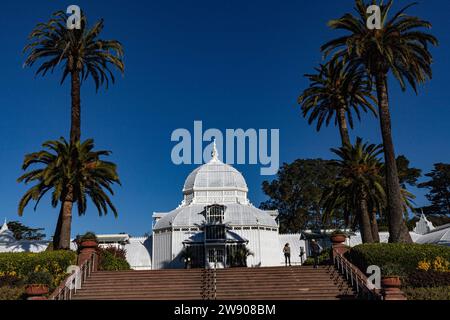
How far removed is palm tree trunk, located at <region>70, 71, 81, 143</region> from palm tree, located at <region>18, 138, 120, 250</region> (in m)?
1.58

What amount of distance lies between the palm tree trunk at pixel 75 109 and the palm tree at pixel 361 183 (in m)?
16.7

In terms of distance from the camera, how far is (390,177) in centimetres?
2617

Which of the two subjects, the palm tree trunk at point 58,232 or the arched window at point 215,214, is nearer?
the palm tree trunk at point 58,232

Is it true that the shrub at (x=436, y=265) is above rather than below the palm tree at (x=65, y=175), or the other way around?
below

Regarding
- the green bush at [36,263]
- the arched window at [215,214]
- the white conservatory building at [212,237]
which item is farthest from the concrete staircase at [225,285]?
the arched window at [215,214]

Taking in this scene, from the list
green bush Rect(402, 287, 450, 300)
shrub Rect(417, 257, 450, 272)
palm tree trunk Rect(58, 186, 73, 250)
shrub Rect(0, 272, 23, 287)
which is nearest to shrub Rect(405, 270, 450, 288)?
shrub Rect(417, 257, 450, 272)

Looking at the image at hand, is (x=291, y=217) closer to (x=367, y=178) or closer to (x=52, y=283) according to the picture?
(x=367, y=178)

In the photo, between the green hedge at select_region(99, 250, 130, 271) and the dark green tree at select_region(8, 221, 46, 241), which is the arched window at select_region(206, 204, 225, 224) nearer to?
the green hedge at select_region(99, 250, 130, 271)

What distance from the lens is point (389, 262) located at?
2192cm

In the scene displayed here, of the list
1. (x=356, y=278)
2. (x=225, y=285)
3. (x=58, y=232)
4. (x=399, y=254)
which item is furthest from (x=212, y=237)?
(x=356, y=278)

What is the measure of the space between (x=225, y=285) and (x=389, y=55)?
15161 mm

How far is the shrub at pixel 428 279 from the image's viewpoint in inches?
813

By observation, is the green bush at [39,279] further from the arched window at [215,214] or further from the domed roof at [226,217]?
the arched window at [215,214]
